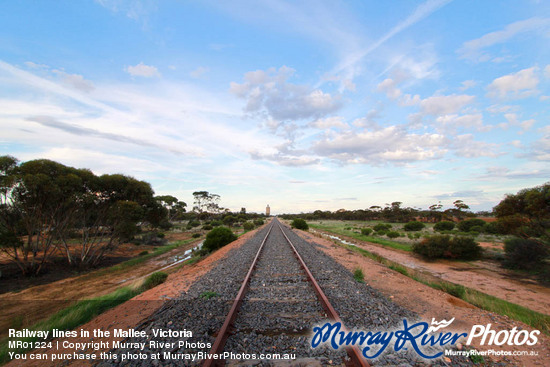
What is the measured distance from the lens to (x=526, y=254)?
559 inches

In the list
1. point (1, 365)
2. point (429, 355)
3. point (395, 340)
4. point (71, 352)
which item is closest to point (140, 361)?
point (71, 352)

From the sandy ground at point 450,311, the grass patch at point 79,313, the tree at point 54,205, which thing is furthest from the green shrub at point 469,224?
the tree at point 54,205

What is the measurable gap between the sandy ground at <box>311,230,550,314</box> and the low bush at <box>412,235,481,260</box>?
766 millimetres

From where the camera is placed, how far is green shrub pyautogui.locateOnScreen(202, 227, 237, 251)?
754 inches

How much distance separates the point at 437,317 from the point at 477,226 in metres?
39.1

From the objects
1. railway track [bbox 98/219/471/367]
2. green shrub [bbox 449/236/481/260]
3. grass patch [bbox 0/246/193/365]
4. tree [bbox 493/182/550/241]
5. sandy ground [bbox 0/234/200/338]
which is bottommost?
sandy ground [bbox 0/234/200/338]

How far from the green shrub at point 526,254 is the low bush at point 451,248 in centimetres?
274

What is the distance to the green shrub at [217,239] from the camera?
62.8ft

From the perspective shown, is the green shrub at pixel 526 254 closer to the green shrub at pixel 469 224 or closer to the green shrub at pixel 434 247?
the green shrub at pixel 434 247

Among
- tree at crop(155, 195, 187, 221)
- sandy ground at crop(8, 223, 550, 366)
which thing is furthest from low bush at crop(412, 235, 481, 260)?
tree at crop(155, 195, 187, 221)

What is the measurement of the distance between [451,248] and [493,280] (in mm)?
5659

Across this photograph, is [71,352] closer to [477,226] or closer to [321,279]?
[321,279]

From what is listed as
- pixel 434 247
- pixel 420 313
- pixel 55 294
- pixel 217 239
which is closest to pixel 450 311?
pixel 420 313

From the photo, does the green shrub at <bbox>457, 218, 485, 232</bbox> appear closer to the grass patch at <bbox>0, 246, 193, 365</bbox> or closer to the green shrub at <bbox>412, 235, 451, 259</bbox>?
the green shrub at <bbox>412, 235, 451, 259</bbox>
